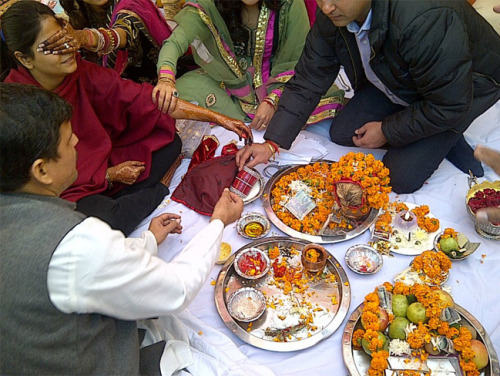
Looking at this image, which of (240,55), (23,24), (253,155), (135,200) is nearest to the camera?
(23,24)

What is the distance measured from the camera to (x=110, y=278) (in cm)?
113

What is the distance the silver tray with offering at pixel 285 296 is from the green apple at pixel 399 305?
0.21 meters

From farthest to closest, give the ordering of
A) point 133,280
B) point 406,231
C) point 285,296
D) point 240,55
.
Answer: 1. point 240,55
2. point 406,231
3. point 285,296
4. point 133,280

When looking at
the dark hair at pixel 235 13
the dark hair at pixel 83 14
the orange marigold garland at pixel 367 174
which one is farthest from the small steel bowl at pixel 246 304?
the dark hair at pixel 83 14

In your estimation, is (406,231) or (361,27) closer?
(361,27)

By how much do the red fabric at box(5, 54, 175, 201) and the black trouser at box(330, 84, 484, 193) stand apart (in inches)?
47.4

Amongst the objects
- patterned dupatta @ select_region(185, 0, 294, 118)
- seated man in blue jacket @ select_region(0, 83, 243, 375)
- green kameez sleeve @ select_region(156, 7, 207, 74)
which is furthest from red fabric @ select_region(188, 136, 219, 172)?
seated man in blue jacket @ select_region(0, 83, 243, 375)

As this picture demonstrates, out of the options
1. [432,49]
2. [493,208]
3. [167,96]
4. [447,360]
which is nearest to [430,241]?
[493,208]

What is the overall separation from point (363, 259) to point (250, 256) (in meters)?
0.60

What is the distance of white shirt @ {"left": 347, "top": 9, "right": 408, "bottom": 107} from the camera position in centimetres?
206

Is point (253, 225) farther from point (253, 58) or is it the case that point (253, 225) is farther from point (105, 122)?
point (253, 58)

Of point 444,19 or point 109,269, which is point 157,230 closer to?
point 109,269

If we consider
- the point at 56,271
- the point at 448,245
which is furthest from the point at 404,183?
the point at 56,271

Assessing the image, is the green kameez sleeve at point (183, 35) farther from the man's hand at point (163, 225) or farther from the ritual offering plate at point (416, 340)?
the ritual offering plate at point (416, 340)
